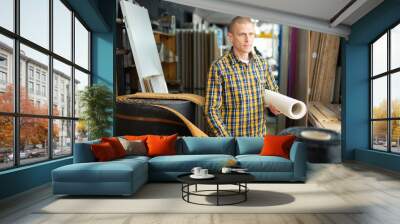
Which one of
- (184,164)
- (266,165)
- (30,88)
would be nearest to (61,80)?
(30,88)

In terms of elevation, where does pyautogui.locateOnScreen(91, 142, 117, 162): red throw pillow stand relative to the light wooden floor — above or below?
above

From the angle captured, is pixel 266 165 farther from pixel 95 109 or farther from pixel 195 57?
pixel 195 57

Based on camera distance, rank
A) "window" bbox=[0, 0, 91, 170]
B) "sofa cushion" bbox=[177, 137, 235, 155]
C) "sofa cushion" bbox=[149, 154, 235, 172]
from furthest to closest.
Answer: "sofa cushion" bbox=[177, 137, 235, 155], "sofa cushion" bbox=[149, 154, 235, 172], "window" bbox=[0, 0, 91, 170]

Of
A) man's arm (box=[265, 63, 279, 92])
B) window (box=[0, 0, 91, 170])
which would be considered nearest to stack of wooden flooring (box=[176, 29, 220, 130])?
man's arm (box=[265, 63, 279, 92])

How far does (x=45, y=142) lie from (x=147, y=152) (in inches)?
56.7

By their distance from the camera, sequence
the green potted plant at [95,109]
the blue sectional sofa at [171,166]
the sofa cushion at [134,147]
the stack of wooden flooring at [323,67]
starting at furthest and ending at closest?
1. the stack of wooden flooring at [323,67]
2. the green potted plant at [95,109]
3. the sofa cushion at [134,147]
4. the blue sectional sofa at [171,166]

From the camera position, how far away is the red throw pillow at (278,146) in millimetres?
5723

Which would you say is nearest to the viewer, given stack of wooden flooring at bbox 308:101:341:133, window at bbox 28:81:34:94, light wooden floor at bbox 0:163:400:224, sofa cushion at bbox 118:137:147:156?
light wooden floor at bbox 0:163:400:224

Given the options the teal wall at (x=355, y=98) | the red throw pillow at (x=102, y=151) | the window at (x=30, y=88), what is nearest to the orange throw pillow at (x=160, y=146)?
the red throw pillow at (x=102, y=151)

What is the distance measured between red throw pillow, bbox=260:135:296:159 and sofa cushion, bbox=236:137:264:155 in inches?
10.1

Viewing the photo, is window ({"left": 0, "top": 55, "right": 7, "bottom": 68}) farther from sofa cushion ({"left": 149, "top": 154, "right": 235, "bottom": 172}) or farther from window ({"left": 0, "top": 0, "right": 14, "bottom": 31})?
sofa cushion ({"left": 149, "top": 154, "right": 235, "bottom": 172})

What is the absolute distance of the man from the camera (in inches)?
305

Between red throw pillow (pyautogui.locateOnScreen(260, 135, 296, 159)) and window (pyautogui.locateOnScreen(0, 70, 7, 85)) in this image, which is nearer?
window (pyautogui.locateOnScreen(0, 70, 7, 85))

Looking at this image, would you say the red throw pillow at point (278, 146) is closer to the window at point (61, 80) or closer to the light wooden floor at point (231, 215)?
the light wooden floor at point (231, 215)
